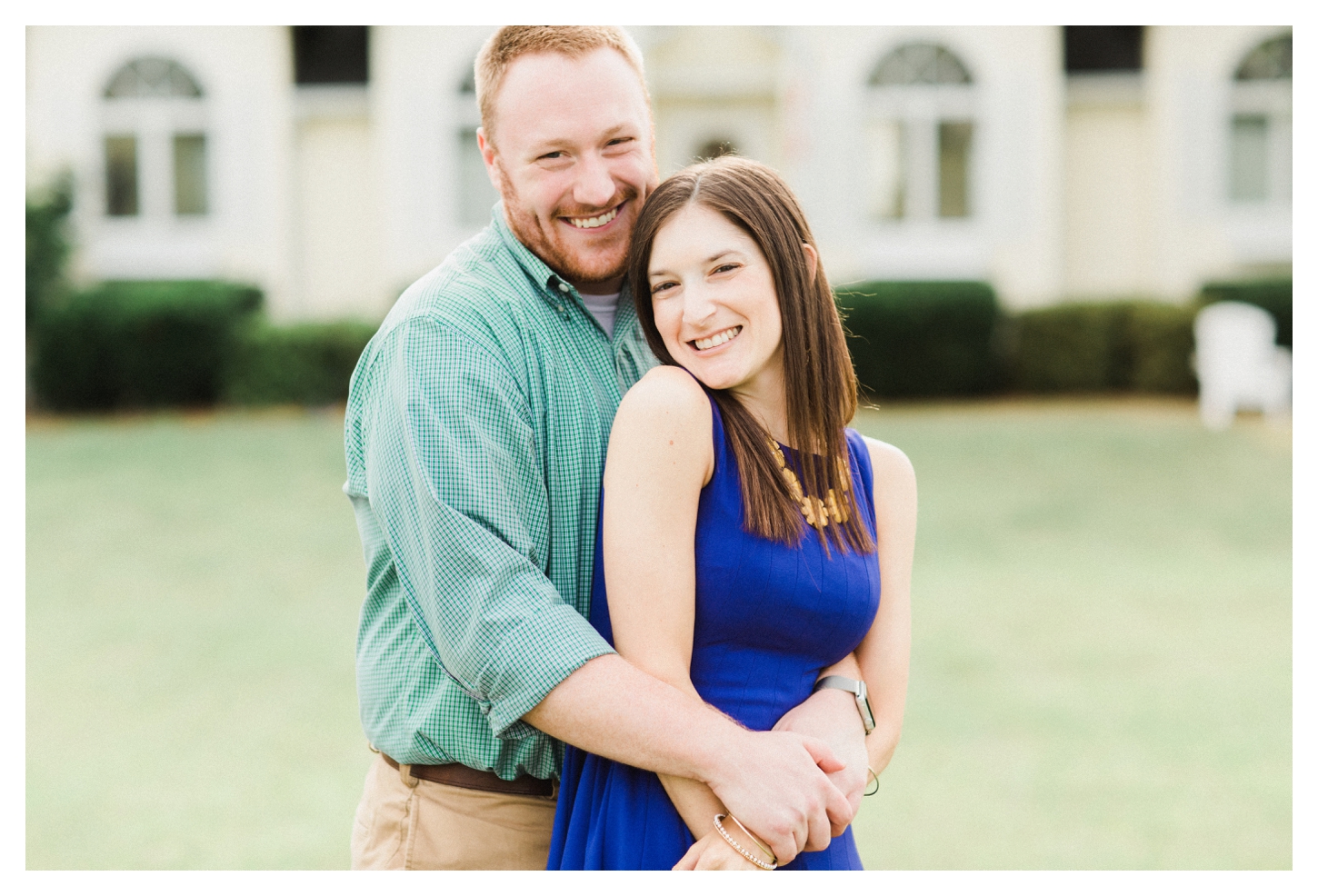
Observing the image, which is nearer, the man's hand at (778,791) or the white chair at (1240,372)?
the man's hand at (778,791)

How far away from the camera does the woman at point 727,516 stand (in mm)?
2117

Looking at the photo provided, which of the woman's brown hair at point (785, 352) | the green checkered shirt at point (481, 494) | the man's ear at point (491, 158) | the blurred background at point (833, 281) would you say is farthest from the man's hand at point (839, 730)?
the blurred background at point (833, 281)

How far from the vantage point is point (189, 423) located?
49.8ft

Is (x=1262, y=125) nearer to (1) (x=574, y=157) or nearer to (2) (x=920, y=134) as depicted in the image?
(2) (x=920, y=134)

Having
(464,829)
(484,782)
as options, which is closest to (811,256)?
(484,782)

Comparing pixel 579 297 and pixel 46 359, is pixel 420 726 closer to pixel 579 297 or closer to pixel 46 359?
pixel 579 297

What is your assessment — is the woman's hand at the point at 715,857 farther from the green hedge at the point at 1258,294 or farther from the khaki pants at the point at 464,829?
the green hedge at the point at 1258,294

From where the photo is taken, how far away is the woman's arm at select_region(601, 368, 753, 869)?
6.88 ft

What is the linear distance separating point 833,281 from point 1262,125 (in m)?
9.71

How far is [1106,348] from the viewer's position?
16203 mm

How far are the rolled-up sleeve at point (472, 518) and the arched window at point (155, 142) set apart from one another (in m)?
17.6

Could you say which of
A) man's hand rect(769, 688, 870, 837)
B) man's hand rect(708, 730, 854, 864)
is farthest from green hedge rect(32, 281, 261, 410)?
man's hand rect(708, 730, 854, 864)

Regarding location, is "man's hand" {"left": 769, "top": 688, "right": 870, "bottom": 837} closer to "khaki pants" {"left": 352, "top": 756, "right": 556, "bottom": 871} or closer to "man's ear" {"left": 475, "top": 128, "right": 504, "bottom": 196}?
"khaki pants" {"left": 352, "top": 756, "right": 556, "bottom": 871}

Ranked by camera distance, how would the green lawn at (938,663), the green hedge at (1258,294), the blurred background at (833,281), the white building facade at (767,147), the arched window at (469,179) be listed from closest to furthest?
the green lawn at (938,663)
the blurred background at (833,281)
the green hedge at (1258,294)
the white building facade at (767,147)
the arched window at (469,179)
